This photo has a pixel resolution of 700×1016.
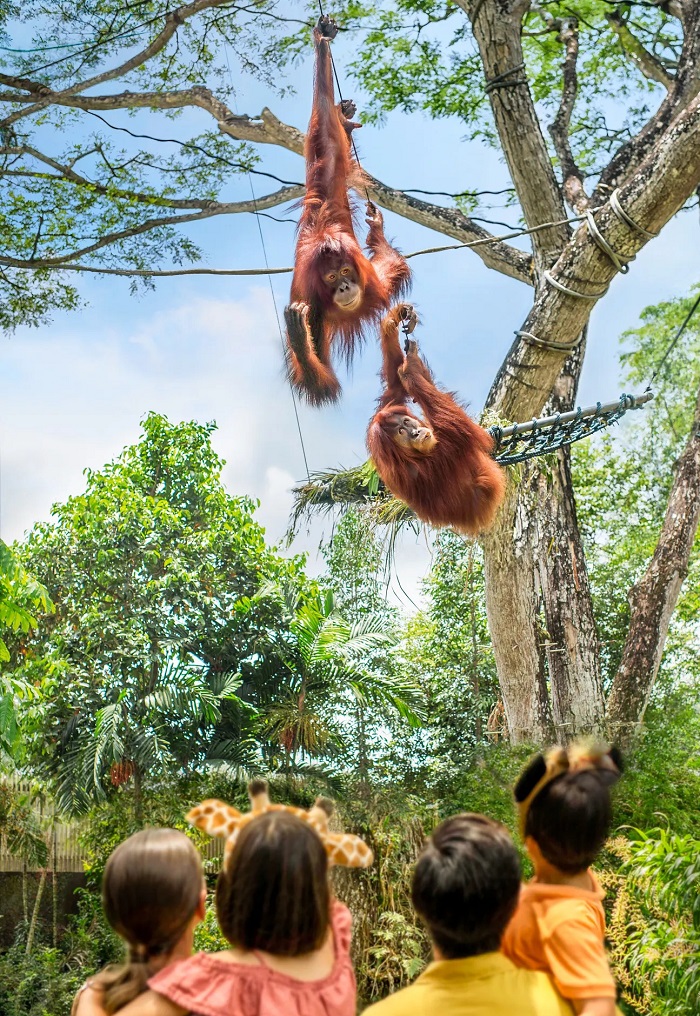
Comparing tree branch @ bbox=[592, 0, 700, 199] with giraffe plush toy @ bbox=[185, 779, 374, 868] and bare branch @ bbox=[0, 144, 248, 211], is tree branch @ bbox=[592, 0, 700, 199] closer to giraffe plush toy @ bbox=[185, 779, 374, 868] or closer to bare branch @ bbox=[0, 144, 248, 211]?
bare branch @ bbox=[0, 144, 248, 211]

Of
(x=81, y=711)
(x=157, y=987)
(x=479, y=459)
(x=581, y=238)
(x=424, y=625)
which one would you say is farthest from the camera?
(x=424, y=625)

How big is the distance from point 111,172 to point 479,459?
572 cm

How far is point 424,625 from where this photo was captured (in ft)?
26.9

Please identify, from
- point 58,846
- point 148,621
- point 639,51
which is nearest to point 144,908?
point 148,621

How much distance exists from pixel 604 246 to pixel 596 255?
28 cm

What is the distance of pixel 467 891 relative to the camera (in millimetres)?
1165

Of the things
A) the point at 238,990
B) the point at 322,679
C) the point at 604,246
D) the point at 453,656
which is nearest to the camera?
the point at 238,990

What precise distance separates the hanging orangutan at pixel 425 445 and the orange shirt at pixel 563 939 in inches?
61.6

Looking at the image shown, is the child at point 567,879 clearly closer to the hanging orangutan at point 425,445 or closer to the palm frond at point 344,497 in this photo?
the hanging orangutan at point 425,445

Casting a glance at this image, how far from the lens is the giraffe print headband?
4.45ft

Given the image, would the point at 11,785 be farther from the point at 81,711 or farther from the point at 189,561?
the point at 189,561

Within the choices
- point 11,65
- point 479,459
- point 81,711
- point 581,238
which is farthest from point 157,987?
point 11,65

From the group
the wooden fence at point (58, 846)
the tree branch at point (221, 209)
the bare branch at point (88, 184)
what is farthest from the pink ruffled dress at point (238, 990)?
the tree branch at point (221, 209)

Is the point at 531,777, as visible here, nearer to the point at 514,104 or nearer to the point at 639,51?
the point at 514,104
